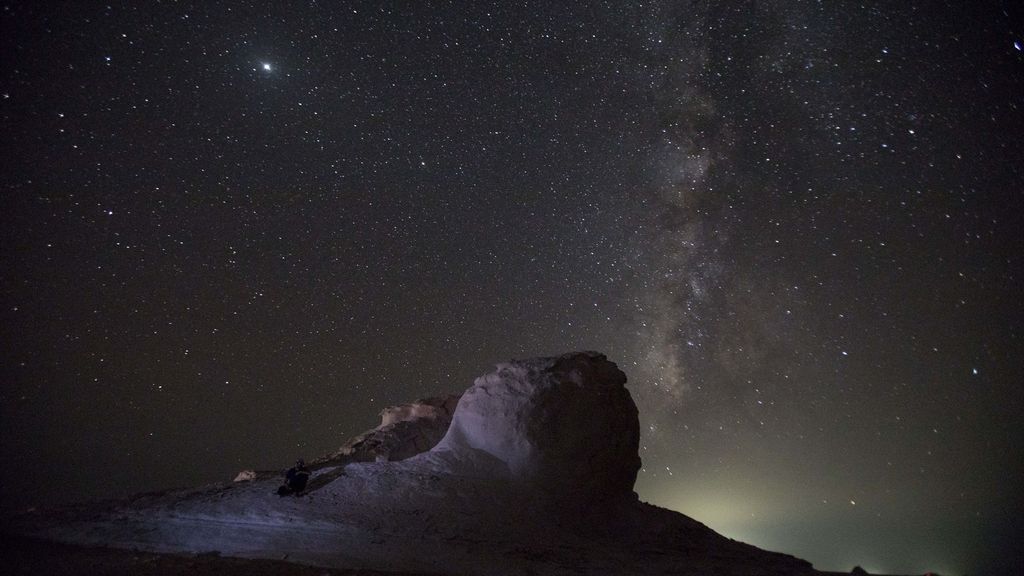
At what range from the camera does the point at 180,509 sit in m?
9.05

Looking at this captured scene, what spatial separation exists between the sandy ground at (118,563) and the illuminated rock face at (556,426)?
17.9 feet

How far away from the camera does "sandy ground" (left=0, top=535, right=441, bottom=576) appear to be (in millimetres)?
5934

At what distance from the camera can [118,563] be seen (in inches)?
253

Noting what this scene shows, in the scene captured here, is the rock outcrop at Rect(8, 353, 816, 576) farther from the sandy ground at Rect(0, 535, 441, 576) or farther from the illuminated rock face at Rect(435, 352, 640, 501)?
the sandy ground at Rect(0, 535, 441, 576)

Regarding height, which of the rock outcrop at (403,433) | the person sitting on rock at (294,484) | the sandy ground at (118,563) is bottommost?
the sandy ground at (118,563)

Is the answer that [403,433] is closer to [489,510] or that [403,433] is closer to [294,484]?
[294,484]

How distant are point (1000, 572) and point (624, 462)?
227ft

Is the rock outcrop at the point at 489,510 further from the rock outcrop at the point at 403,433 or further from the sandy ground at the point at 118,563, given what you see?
the rock outcrop at the point at 403,433

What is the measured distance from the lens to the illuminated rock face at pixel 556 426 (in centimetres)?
1216

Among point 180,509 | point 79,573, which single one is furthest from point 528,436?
point 79,573

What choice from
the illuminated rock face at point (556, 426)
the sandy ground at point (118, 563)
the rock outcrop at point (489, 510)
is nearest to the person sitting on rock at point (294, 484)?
the rock outcrop at point (489, 510)

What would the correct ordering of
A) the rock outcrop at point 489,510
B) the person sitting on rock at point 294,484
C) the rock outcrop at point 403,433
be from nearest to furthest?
1. the rock outcrop at point 489,510
2. the person sitting on rock at point 294,484
3. the rock outcrop at point 403,433

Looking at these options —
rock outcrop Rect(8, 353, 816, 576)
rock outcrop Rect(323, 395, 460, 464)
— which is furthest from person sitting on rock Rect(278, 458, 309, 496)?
rock outcrop Rect(323, 395, 460, 464)

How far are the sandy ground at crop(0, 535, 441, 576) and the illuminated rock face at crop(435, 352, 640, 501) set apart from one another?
17.9 ft
